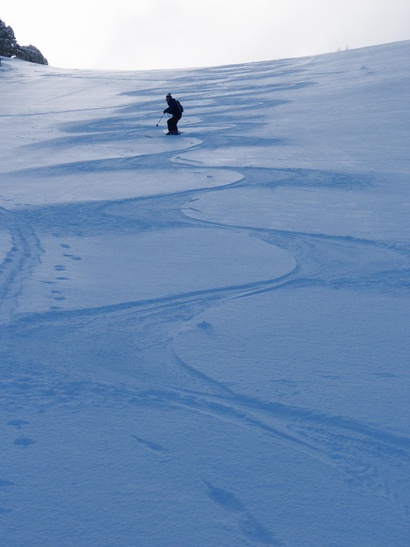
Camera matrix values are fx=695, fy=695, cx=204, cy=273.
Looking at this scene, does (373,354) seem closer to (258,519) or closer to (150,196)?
(258,519)

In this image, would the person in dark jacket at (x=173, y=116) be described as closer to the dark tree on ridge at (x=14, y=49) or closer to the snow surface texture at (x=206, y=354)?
the snow surface texture at (x=206, y=354)

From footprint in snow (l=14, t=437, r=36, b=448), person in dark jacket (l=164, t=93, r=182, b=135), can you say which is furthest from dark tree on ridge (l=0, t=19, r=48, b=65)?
footprint in snow (l=14, t=437, r=36, b=448)

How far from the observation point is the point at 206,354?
3184 mm

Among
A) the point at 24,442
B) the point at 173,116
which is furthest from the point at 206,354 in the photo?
the point at 173,116

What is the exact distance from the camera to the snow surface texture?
214 cm

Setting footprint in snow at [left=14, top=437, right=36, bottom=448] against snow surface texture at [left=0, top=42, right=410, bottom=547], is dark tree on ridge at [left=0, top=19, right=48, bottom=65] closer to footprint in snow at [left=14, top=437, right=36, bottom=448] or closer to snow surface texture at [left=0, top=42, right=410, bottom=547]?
snow surface texture at [left=0, top=42, right=410, bottom=547]

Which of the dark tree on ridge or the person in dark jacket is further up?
the dark tree on ridge

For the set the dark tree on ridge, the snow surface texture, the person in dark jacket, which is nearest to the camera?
the snow surface texture

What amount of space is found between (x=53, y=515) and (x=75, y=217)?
3.91 meters

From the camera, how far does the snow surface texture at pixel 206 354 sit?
2.14 metres

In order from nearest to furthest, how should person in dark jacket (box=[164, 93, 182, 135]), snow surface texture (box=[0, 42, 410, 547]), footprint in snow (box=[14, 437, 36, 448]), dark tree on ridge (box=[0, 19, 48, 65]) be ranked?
1. snow surface texture (box=[0, 42, 410, 547])
2. footprint in snow (box=[14, 437, 36, 448])
3. person in dark jacket (box=[164, 93, 182, 135])
4. dark tree on ridge (box=[0, 19, 48, 65])

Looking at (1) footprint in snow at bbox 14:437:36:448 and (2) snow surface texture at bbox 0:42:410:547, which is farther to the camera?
(1) footprint in snow at bbox 14:437:36:448

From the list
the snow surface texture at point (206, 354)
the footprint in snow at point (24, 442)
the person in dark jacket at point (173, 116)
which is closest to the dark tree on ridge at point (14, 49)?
the person in dark jacket at point (173, 116)

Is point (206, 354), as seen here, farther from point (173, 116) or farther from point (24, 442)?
point (173, 116)
